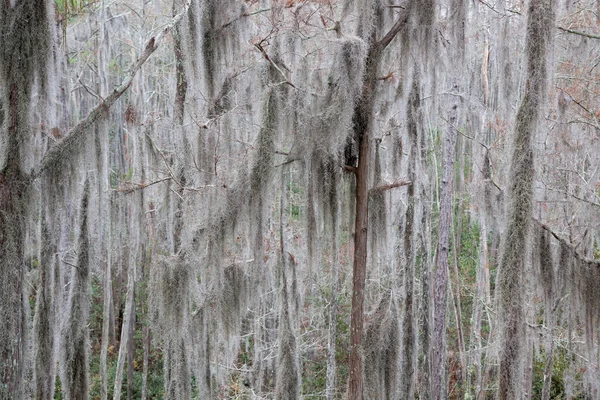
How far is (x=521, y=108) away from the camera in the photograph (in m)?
5.23

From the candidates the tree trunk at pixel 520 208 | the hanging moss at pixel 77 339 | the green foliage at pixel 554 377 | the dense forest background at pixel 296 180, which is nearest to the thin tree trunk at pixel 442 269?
the dense forest background at pixel 296 180

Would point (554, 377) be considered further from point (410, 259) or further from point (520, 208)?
point (520, 208)

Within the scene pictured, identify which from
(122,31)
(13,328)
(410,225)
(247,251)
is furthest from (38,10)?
(122,31)

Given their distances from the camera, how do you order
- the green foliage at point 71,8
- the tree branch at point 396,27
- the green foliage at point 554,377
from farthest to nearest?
the green foliage at point 554,377 < the green foliage at point 71,8 < the tree branch at point 396,27

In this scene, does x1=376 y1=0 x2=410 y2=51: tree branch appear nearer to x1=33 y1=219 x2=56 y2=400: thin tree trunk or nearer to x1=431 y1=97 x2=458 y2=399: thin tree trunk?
x1=431 y1=97 x2=458 y2=399: thin tree trunk

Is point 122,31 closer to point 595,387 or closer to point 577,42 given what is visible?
point 577,42

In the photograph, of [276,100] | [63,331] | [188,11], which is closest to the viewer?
[276,100]

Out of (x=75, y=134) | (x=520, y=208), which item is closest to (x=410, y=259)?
(x=520, y=208)

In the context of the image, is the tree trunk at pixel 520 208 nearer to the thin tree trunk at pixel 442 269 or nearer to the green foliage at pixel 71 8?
the green foliage at pixel 71 8

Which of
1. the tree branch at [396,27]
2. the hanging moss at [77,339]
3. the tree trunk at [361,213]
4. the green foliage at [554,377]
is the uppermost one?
the tree branch at [396,27]

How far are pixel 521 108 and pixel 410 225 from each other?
5.19 meters

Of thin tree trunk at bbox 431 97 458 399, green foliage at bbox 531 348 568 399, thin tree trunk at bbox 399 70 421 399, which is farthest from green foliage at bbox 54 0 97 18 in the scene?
green foliage at bbox 531 348 568 399

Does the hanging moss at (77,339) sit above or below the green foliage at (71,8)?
below

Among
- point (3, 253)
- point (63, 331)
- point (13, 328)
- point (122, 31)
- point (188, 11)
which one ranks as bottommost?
point (63, 331)
